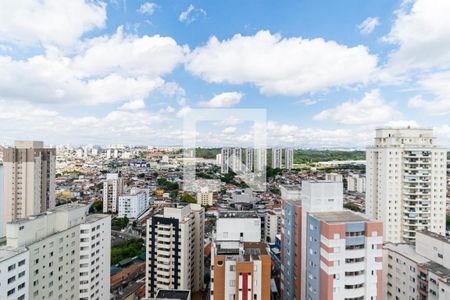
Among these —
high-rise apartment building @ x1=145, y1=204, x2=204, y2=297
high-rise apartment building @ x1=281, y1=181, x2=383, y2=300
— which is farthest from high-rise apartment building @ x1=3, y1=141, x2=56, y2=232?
high-rise apartment building @ x1=281, y1=181, x2=383, y2=300

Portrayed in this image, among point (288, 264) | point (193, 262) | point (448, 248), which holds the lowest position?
point (193, 262)

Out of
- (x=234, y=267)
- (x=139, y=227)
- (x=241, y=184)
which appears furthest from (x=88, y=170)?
(x=234, y=267)

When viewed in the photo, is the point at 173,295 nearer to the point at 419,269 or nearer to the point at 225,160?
the point at 419,269

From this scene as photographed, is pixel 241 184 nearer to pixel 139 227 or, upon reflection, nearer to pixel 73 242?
pixel 139 227

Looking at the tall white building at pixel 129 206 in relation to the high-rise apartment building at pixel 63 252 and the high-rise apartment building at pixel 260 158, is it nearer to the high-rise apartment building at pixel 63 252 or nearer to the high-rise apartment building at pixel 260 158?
the high-rise apartment building at pixel 260 158

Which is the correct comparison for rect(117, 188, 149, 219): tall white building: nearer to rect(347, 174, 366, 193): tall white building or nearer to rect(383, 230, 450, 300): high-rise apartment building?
rect(383, 230, 450, 300): high-rise apartment building
